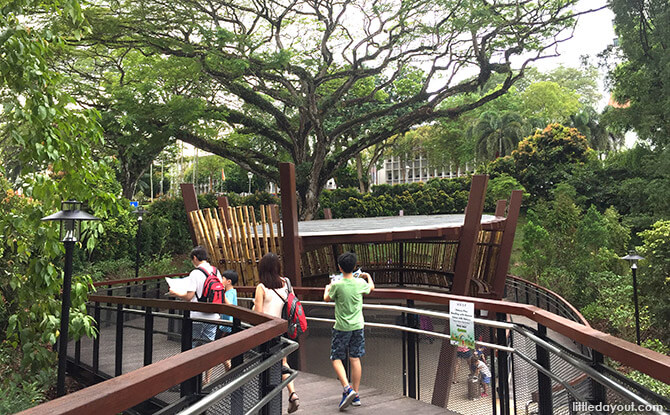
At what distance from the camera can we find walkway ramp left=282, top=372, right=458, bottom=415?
14.9 feet

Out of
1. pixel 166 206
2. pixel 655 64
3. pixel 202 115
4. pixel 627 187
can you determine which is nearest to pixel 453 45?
pixel 655 64

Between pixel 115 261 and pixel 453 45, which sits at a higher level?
pixel 453 45

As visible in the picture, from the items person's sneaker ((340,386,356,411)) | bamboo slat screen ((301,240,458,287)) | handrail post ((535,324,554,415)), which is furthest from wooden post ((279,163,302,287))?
handrail post ((535,324,554,415))

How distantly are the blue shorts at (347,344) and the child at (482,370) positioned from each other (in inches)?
45.6

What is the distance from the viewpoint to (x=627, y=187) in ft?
87.2

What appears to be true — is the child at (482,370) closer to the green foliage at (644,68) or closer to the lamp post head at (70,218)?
the lamp post head at (70,218)

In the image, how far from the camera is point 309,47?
2297cm

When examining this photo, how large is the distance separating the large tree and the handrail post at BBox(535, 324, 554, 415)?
56.5ft

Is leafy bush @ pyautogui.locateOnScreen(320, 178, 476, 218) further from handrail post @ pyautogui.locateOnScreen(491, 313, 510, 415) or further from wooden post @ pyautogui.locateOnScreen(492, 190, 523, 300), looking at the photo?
handrail post @ pyautogui.locateOnScreen(491, 313, 510, 415)

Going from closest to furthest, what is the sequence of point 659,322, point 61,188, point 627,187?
point 61,188 < point 659,322 < point 627,187

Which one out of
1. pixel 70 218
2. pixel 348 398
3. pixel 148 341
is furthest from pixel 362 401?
pixel 70 218

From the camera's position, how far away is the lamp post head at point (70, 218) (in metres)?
5.11

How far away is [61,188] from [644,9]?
2601 centimetres

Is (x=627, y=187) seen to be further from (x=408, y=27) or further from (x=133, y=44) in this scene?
(x=133, y=44)
